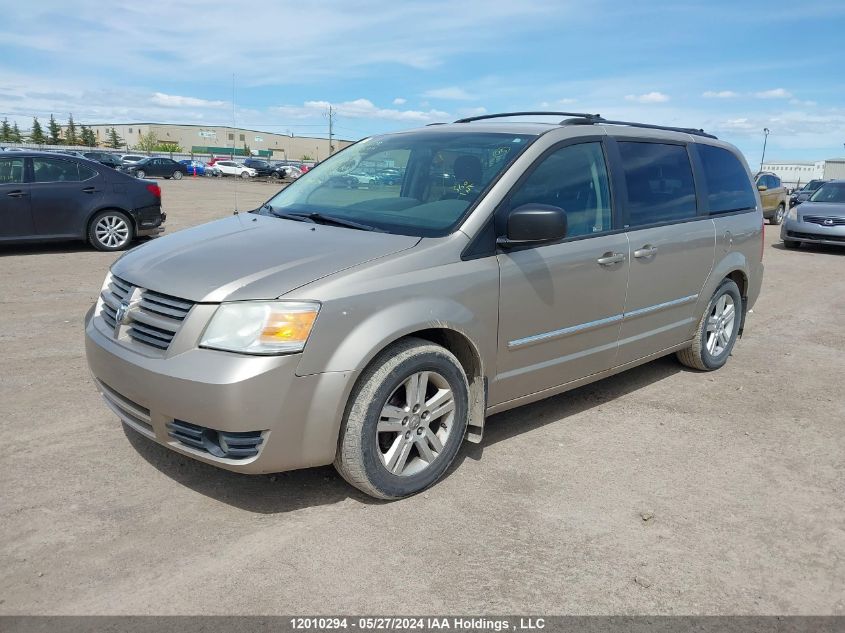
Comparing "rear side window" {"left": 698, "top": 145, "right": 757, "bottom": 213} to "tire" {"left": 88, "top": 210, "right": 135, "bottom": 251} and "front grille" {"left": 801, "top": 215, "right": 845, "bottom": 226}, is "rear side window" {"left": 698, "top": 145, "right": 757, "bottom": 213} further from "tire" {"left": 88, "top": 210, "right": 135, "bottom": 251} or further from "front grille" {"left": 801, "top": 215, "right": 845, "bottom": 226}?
"front grille" {"left": 801, "top": 215, "right": 845, "bottom": 226}

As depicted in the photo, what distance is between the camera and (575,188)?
415 cm

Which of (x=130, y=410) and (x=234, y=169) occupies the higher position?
(x=130, y=410)

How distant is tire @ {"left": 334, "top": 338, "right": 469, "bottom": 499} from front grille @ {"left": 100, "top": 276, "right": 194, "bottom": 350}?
0.85 m

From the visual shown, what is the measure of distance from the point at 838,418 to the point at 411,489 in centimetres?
324

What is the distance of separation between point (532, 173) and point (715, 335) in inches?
108

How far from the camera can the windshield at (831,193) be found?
15352 mm

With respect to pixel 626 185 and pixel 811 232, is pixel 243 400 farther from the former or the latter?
pixel 811 232

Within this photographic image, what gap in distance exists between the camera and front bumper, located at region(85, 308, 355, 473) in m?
2.89

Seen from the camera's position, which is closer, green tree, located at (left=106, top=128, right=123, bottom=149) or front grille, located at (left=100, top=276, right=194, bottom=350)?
front grille, located at (left=100, top=276, right=194, bottom=350)

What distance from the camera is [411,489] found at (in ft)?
11.2

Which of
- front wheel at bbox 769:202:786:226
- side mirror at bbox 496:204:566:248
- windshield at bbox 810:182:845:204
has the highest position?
side mirror at bbox 496:204:566:248

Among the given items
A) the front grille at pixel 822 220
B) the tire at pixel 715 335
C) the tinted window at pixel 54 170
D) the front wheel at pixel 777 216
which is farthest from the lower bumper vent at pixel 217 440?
the front wheel at pixel 777 216

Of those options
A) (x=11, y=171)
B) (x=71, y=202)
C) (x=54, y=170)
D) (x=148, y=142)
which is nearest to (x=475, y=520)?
(x=71, y=202)

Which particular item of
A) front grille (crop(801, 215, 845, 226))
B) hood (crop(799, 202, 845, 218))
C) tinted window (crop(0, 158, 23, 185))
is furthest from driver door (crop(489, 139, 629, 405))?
hood (crop(799, 202, 845, 218))
